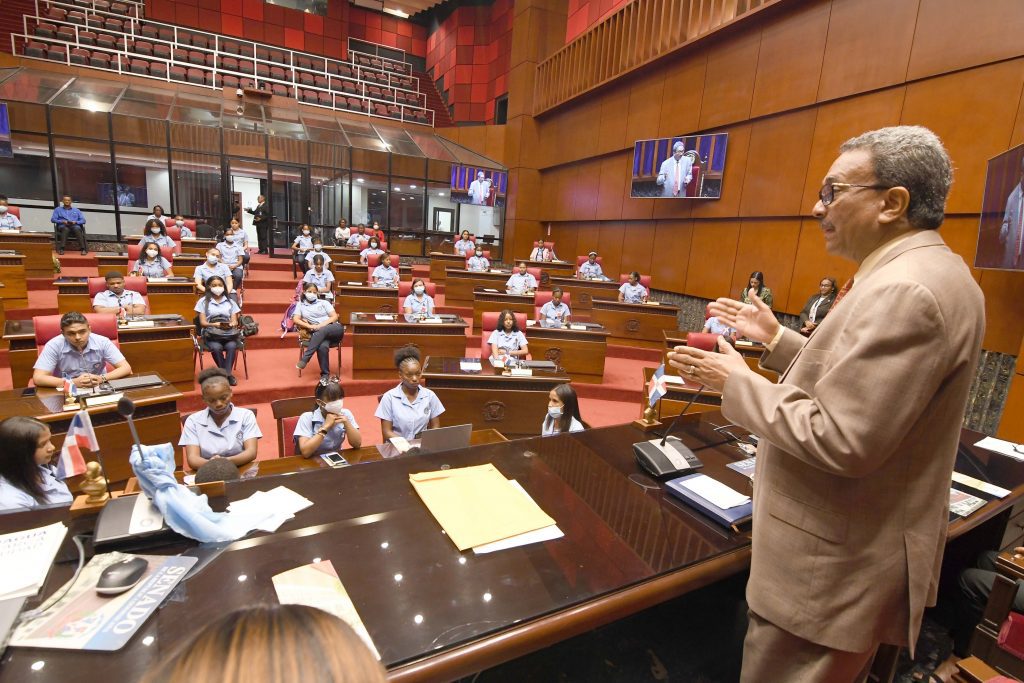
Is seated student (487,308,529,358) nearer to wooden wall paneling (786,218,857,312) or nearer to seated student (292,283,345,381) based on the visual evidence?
seated student (292,283,345,381)

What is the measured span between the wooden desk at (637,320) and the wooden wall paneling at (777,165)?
196 centimetres

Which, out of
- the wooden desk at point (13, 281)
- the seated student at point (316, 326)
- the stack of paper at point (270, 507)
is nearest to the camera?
the stack of paper at point (270, 507)

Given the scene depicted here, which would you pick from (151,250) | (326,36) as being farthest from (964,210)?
Answer: (326,36)

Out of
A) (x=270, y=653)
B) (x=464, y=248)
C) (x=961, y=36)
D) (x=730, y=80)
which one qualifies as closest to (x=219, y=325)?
(x=270, y=653)

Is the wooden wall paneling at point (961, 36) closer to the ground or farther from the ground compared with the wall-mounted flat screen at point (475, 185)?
farther from the ground

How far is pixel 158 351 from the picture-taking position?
476 centimetres

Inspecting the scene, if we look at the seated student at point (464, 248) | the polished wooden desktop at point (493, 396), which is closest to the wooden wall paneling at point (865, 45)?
the polished wooden desktop at point (493, 396)

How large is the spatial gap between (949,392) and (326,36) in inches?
803

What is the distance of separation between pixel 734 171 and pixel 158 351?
26.1 ft

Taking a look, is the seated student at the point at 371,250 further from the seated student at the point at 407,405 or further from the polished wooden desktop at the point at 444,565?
the polished wooden desktop at the point at 444,565

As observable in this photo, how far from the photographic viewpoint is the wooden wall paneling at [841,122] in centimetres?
577

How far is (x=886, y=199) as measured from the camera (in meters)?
0.98

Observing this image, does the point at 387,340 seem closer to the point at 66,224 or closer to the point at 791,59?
the point at 791,59

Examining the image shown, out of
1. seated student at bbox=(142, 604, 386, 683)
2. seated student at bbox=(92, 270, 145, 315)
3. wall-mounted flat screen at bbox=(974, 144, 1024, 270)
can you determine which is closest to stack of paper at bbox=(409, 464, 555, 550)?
seated student at bbox=(142, 604, 386, 683)
